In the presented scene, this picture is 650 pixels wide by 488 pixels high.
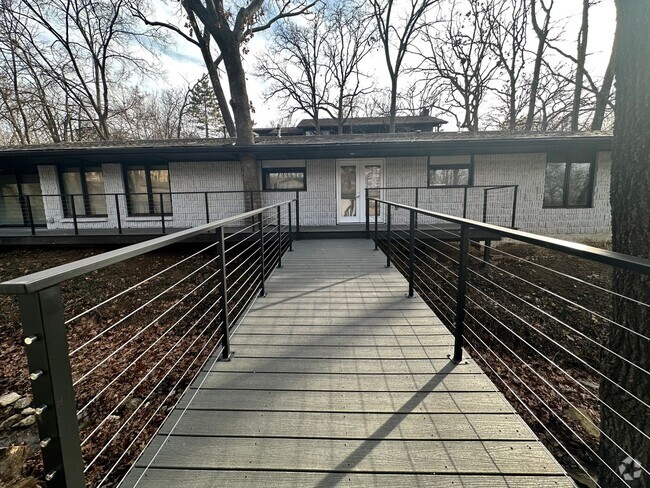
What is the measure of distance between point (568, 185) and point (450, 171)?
3.39m

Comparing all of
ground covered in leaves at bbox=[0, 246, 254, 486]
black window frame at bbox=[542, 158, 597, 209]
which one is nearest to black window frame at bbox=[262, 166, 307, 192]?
ground covered in leaves at bbox=[0, 246, 254, 486]

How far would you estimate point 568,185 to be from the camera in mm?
9062

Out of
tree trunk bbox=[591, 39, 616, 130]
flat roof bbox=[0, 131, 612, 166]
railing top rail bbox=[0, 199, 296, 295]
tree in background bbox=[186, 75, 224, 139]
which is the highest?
tree in background bbox=[186, 75, 224, 139]

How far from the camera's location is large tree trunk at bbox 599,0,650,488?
6.60 feet

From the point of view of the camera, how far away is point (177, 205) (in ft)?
30.8

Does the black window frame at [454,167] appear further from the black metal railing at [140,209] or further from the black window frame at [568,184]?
the black metal railing at [140,209]

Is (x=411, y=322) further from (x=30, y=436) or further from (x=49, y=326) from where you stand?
(x=30, y=436)

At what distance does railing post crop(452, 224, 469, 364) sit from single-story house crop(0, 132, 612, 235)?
682cm

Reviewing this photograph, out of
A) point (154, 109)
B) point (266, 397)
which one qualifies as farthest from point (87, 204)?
point (154, 109)

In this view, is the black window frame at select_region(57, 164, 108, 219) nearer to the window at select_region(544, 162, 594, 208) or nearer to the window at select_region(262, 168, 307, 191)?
the window at select_region(262, 168, 307, 191)

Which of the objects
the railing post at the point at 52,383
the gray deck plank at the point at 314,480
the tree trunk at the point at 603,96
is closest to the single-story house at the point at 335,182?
the tree trunk at the point at 603,96

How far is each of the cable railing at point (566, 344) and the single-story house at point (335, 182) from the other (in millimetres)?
1167

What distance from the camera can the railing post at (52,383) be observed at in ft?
2.68

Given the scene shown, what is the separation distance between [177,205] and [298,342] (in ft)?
26.8
